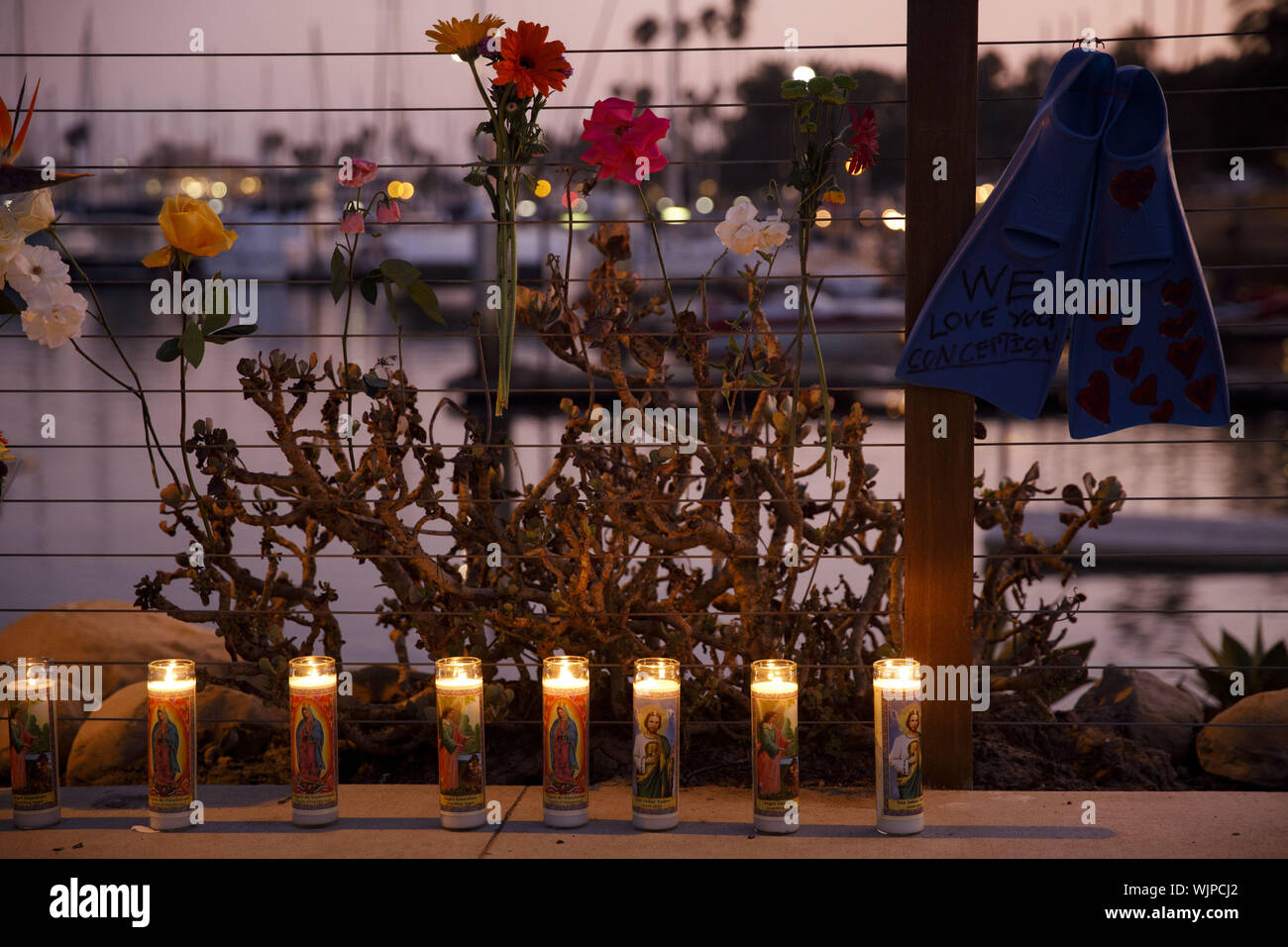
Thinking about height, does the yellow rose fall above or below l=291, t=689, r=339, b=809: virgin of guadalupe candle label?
above

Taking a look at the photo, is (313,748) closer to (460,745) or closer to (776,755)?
(460,745)

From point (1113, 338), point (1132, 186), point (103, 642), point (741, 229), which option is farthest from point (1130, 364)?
point (103, 642)

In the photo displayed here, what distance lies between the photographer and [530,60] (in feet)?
5.86

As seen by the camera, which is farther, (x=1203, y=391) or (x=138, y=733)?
(x=138, y=733)

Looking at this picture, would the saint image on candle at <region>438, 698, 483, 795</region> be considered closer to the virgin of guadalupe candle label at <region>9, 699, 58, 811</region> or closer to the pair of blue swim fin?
the virgin of guadalupe candle label at <region>9, 699, 58, 811</region>

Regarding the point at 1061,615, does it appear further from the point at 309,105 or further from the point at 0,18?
the point at 0,18

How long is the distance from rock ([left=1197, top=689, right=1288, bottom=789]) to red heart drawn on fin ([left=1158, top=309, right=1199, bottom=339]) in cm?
82

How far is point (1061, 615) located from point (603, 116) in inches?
49.7

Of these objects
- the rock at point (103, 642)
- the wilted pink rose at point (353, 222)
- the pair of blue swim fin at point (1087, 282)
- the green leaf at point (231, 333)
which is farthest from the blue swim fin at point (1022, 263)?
the rock at point (103, 642)

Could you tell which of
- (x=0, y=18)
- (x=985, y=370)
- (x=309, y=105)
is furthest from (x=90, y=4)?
(x=985, y=370)

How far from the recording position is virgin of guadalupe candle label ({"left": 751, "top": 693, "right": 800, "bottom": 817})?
1.77 metres

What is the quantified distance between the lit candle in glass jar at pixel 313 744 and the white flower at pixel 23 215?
32.2 inches

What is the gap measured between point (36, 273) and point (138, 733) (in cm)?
90

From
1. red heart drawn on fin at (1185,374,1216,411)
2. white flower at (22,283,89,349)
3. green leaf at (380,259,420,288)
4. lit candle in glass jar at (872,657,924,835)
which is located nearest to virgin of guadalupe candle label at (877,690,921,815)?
lit candle in glass jar at (872,657,924,835)
